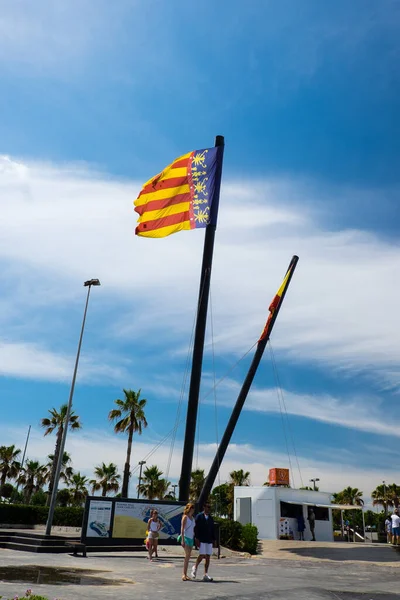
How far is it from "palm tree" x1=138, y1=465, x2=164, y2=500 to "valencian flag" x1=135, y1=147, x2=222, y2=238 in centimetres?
5469

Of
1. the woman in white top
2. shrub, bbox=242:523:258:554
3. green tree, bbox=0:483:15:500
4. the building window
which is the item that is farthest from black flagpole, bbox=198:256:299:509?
green tree, bbox=0:483:15:500

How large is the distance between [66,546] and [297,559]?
28.8 feet

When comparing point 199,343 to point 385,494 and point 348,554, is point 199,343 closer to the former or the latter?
point 348,554

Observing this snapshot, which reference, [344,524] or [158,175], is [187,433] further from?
[344,524]

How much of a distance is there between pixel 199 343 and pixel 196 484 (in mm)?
59355

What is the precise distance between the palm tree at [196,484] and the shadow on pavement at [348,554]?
49.5 meters

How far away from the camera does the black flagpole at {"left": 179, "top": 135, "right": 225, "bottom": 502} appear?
21203 mm

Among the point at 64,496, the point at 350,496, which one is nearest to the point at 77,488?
the point at 64,496

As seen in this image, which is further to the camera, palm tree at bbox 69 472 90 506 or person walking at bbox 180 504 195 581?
palm tree at bbox 69 472 90 506

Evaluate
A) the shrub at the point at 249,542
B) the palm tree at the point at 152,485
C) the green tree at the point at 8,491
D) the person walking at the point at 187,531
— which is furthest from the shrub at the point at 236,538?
the green tree at the point at 8,491

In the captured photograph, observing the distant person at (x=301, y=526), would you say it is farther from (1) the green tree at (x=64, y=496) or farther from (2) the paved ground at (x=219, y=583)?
(1) the green tree at (x=64, y=496)

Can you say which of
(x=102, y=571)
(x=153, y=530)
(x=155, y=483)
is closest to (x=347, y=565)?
(x=153, y=530)

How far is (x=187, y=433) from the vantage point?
843 inches

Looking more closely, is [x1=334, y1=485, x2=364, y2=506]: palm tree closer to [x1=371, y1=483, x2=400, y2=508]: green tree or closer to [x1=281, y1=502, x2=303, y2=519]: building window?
[x1=371, y1=483, x2=400, y2=508]: green tree
